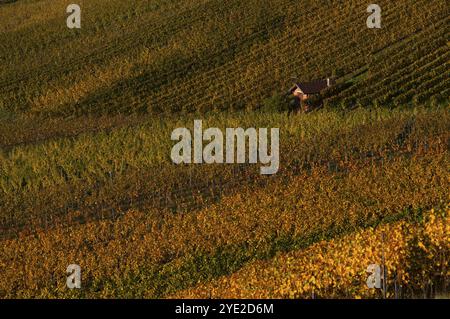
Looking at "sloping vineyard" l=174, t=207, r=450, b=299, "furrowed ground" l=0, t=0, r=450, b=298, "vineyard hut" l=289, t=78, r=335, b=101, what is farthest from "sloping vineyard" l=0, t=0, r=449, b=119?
"sloping vineyard" l=174, t=207, r=450, b=299

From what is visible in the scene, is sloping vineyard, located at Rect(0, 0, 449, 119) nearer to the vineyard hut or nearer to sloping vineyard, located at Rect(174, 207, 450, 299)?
the vineyard hut

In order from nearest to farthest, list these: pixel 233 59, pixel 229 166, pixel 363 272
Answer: pixel 363 272
pixel 229 166
pixel 233 59

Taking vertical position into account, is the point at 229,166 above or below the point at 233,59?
below

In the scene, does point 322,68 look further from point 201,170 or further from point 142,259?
point 142,259

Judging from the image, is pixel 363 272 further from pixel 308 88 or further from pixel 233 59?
pixel 233 59

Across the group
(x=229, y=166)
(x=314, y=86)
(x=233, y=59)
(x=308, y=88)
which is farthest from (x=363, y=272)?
(x=233, y=59)

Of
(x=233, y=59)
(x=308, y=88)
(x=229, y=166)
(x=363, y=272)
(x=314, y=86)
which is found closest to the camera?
(x=363, y=272)
